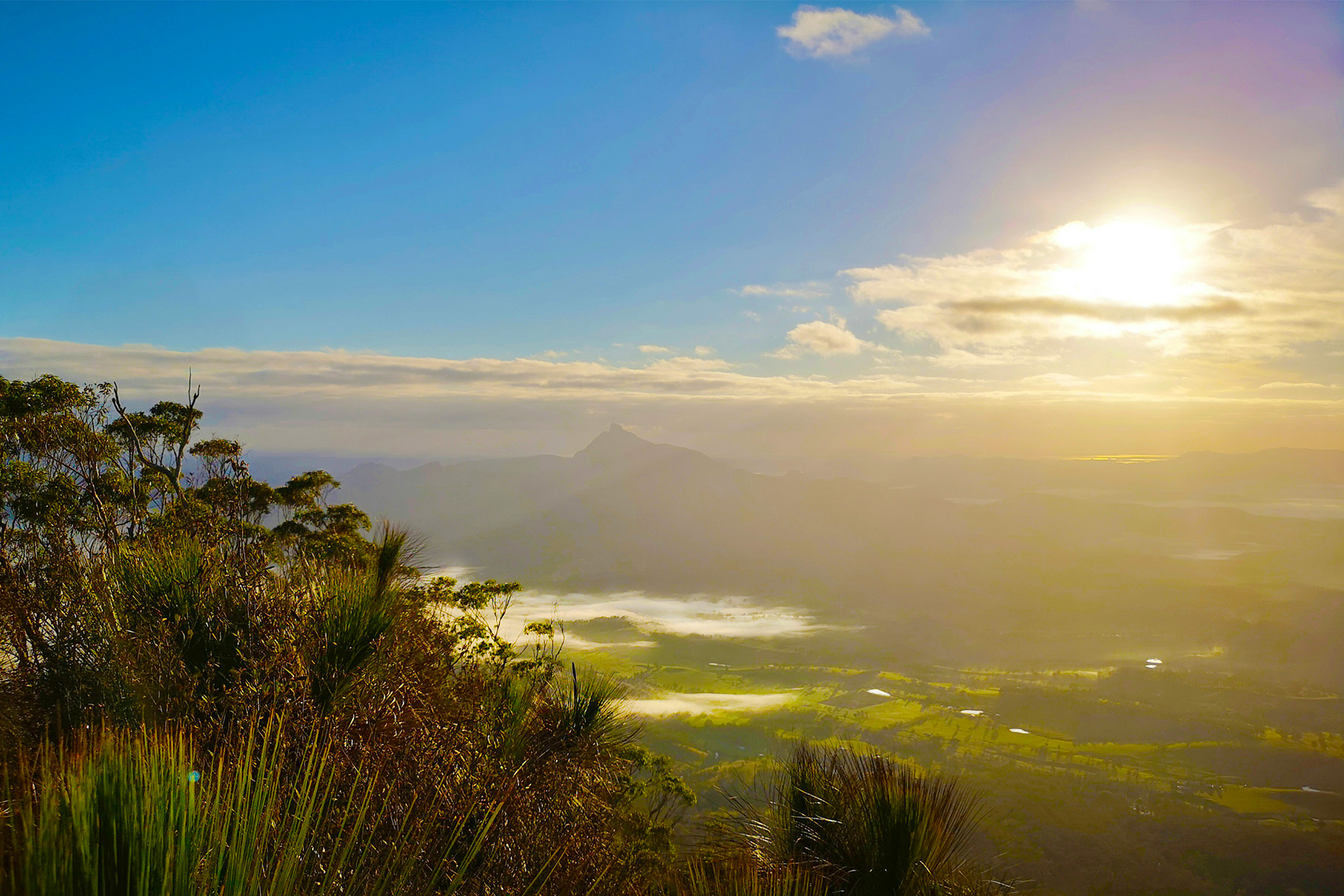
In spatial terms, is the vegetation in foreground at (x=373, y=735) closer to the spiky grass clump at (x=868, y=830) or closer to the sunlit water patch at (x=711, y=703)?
the spiky grass clump at (x=868, y=830)

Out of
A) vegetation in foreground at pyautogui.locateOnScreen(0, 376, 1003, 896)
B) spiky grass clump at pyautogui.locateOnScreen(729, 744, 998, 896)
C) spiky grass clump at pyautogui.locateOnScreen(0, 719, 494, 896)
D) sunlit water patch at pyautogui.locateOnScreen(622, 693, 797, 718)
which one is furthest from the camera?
sunlit water patch at pyautogui.locateOnScreen(622, 693, 797, 718)

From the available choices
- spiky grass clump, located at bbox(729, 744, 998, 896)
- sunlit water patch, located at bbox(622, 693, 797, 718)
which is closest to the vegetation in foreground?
spiky grass clump, located at bbox(729, 744, 998, 896)

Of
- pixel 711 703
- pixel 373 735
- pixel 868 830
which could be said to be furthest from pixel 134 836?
pixel 711 703

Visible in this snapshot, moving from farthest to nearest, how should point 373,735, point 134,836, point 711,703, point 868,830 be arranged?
1. point 711,703
2. point 868,830
3. point 373,735
4. point 134,836

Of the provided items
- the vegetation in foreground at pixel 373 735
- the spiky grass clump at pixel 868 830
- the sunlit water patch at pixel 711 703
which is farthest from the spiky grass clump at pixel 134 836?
the sunlit water patch at pixel 711 703

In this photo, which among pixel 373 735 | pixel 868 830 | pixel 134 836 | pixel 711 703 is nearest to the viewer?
pixel 134 836

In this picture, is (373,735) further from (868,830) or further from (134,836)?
(868,830)

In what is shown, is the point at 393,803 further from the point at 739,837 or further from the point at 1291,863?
the point at 1291,863

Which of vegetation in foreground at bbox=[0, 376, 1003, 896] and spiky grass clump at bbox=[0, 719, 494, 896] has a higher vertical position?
spiky grass clump at bbox=[0, 719, 494, 896]

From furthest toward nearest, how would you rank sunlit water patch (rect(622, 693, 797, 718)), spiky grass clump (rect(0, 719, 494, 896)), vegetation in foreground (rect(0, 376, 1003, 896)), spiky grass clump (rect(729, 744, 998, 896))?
sunlit water patch (rect(622, 693, 797, 718)) < spiky grass clump (rect(729, 744, 998, 896)) < vegetation in foreground (rect(0, 376, 1003, 896)) < spiky grass clump (rect(0, 719, 494, 896))

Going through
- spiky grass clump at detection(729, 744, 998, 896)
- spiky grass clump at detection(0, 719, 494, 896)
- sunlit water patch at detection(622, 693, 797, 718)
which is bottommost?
sunlit water patch at detection(622, 693, 797, 718)

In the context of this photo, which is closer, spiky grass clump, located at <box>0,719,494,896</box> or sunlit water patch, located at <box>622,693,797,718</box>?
spiky grass clump, located at <box>0,719,494,896</box>

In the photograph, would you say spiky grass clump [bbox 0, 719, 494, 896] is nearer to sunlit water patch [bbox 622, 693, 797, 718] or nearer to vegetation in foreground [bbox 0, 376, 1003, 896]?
vegetation in foreground [bbox 0, 376, 1003, 896]

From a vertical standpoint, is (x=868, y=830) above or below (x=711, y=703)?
above
